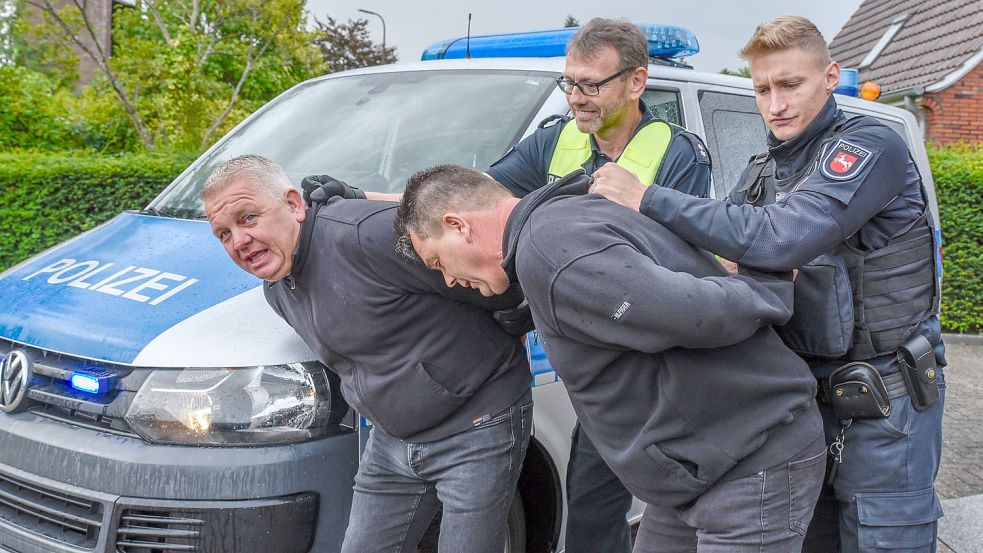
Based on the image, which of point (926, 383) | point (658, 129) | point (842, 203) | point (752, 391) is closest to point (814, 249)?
point (842, 203)

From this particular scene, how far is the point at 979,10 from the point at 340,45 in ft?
45.0

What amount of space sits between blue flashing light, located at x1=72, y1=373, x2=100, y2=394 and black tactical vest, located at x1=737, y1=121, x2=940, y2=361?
172cm

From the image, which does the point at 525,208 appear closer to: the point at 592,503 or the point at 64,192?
the point at 592,503

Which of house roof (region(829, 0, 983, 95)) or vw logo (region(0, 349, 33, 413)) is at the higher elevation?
house roof (region(829, 0, 983, 95))

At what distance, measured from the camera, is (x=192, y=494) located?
210 centimetres

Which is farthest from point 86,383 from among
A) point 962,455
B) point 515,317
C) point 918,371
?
point 962,455

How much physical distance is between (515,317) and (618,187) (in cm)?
49

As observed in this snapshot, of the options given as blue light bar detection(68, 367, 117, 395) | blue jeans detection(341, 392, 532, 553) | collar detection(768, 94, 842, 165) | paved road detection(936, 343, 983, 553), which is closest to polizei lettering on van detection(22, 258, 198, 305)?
blue light bar detection(68, 367, 117, 395)

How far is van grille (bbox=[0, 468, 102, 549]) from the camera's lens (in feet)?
7.18

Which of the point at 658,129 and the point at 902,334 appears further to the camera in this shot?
the point at 658,129

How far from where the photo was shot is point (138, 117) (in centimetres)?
930

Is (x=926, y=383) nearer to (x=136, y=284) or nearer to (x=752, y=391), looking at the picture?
(x=752, y=391)

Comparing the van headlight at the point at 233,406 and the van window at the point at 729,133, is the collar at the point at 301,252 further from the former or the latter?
the van window at the point at 729,133

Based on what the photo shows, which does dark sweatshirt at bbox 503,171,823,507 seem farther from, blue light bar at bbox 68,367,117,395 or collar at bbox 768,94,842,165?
blue light bar at bbox 68,367,117,395
